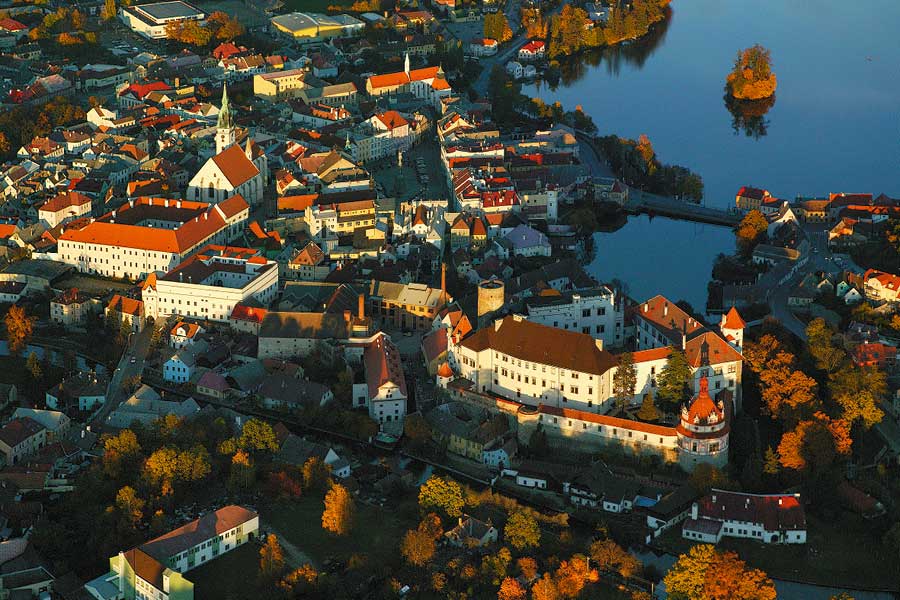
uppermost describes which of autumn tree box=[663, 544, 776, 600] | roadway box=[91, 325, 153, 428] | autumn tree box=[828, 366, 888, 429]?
autumn tree box=[828, 366, 888, 429]

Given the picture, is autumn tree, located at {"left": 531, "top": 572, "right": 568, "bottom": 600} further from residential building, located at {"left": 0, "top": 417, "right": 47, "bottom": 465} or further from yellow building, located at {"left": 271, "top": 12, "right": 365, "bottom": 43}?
yellow building, located at {"left": 271, "top": 12, "right": 365, "bottom": 43}

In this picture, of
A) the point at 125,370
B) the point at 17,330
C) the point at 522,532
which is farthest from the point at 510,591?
the point at 17,330

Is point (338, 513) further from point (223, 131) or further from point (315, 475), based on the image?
point (223, 131)

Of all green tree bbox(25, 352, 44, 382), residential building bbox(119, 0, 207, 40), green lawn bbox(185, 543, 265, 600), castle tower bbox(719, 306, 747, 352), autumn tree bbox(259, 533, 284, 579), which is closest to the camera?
green lawn bbox(185, 543, 265, 600)

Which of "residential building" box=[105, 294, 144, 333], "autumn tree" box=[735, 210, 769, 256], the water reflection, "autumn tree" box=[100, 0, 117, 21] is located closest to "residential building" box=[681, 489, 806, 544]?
"residential building" box=[105, 294, 144, 333]

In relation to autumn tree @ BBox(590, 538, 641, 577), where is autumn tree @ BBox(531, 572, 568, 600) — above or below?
above

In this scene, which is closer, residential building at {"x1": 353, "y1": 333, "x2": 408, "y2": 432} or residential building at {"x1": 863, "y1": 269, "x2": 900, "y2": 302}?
residential building at {"x1": 353, "y1": 333, "x2": 408, "y2": 432}

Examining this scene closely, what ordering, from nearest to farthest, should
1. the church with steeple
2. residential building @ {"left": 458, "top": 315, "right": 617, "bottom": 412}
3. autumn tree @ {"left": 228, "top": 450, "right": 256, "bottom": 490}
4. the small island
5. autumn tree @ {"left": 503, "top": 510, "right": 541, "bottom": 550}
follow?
autumn tree @ {"left": 503, "top": 510, "right": 541, "bottom": 550} < autumn tree @ {"left": 228, "top": 450, "right": 256, "bottom": 490} < residential building @ {"left": 458, "top": 315, "right": 617, "bottom": 412} < the church with steeple < the small island

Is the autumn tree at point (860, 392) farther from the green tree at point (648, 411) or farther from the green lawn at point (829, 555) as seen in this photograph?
the green tree at point (648, 411)

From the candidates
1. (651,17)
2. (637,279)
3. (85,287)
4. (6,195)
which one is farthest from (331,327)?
(651,17)
